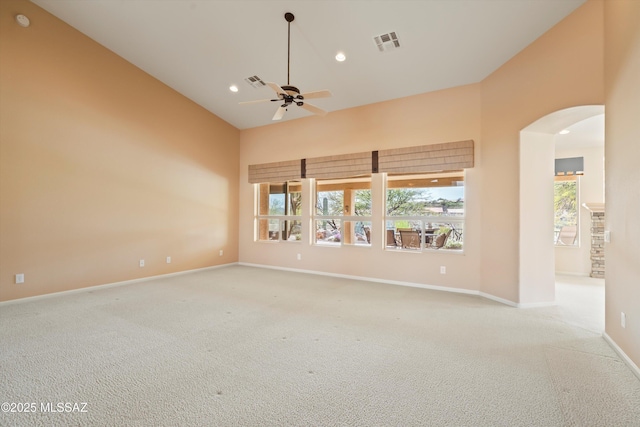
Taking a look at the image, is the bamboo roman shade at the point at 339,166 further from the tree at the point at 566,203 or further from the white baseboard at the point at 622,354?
the tree at the point at 566,203

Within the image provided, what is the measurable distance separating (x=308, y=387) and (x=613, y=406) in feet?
6.89

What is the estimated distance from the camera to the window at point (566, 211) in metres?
6.36

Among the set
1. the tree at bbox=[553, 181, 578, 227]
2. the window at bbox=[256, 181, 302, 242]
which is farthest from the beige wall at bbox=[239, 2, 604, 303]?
the tree at bbox=[553, 181, 578, 227]

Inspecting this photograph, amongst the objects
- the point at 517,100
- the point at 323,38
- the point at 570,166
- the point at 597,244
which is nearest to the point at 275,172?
the point at 323,38

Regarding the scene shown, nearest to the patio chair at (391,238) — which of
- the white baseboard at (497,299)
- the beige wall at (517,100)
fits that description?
the beige wall at (517,100)

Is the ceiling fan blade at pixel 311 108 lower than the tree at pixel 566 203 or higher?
higher

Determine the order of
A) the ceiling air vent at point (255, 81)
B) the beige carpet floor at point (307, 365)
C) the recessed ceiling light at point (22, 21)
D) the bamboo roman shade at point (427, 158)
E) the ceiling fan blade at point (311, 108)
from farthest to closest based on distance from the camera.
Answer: the ceiling air vent at point (255, 81)
the bamboo roman shade at point (427, 158)
the recessed ceiling light at point (22, 21)
the ceiling fan blade at point (311, 108)
the beige carpet floor at point (307, 365)

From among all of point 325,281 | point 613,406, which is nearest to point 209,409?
point 613,406

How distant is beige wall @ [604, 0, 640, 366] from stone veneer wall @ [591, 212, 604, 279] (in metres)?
4.24

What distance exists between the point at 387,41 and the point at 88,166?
5.16 metres

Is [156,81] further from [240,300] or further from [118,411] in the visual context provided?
[118,411]

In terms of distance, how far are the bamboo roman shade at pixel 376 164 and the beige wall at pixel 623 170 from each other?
198cm

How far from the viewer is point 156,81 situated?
5.59 meters

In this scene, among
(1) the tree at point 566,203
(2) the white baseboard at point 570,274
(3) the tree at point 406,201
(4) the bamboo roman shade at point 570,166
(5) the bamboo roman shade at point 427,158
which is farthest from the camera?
(1) the tree at point 566,203
